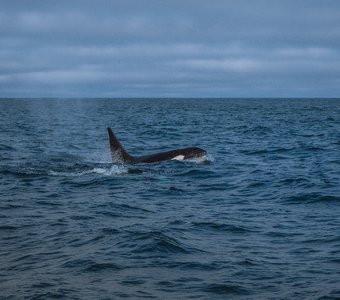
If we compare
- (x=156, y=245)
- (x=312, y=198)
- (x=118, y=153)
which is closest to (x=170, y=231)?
(x=156, y=245)

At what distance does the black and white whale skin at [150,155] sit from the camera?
25.9 metres

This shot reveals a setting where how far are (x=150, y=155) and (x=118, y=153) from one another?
162 cm

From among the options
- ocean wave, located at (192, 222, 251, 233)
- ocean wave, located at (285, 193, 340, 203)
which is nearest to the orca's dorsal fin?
ocean wave, located at (285, 193, 340, 203)

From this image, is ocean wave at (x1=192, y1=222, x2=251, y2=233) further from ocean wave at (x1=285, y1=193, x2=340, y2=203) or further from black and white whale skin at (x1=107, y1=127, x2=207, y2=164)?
black and white whale skin at (x1=107, y1=127, x2=207, y2=164)

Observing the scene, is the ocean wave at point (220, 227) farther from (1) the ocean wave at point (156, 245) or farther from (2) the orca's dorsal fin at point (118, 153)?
(2) the orca's dorsal fin at point (118, 153)

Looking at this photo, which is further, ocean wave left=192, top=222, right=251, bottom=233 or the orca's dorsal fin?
the orca's dorsal fin

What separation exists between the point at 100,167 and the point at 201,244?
13.0 m

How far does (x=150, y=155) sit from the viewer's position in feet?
85.9

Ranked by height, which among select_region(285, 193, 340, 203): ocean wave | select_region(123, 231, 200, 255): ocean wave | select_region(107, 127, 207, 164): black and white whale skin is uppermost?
select_region(107, 127, 207, 164): black and white whale skin

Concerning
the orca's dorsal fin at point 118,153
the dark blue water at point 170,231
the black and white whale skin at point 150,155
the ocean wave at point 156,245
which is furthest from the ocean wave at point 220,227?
the orca's dorsal fin at point 118,153

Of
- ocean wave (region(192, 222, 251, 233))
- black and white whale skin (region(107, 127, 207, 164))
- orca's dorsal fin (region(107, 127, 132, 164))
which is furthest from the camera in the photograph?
orca's dorsal fin (region(107, 127, 132, 164))

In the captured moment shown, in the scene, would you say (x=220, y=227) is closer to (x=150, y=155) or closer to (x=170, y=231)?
(x=170, y=231)

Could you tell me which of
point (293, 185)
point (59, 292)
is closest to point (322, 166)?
point (293, 185)

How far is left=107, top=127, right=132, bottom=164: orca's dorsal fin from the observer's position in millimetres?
26369
